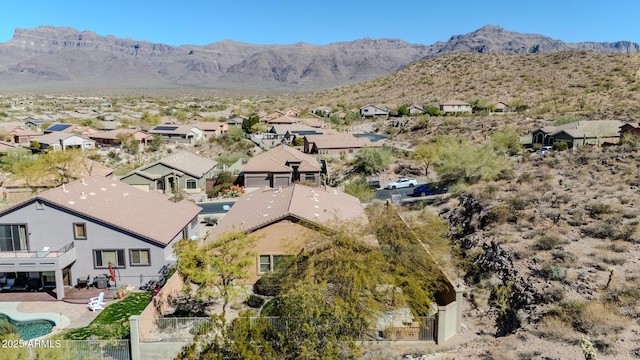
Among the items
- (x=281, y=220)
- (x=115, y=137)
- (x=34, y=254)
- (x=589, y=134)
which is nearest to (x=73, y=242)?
(x=34, y=254)

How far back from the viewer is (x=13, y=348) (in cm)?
1362

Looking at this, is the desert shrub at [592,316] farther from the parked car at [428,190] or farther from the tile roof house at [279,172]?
the tile roof house at [279,172]

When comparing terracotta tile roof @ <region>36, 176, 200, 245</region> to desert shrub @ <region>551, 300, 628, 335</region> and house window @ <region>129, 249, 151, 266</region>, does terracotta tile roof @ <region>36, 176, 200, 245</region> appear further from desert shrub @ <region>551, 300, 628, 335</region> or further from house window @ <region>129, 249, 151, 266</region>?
desert shrub @ <region>551, 300, 628, 335</region>

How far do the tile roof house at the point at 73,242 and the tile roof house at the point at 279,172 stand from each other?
86.0ft

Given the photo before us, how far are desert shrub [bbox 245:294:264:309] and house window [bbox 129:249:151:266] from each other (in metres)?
6.35

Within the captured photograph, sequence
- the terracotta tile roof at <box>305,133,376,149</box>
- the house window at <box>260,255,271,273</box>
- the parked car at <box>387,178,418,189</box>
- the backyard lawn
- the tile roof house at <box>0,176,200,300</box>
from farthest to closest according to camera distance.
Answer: the terracotta tile roof at <box>305,133,376,149</box> → the parked car at <box>387,178,418,189</box> → the house window at <box>260,255,271,273</box> → the tile roof house at <box>0,176,200,300</box> → the backyard lawn

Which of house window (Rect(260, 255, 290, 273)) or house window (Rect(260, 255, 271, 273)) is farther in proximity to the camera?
house window (Rect(260, 255, 271, 273))

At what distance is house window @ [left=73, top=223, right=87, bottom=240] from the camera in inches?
987

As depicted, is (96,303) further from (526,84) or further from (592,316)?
(526,84)

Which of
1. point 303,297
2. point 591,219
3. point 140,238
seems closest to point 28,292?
point 140,238

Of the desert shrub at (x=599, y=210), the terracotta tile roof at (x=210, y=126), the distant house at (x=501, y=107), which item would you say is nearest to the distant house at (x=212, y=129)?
the terracotta tile roof at (x=210, y=126)

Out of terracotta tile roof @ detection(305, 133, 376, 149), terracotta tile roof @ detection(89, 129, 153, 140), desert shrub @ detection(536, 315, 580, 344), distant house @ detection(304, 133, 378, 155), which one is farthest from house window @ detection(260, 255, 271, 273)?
terracotta tile roof @ detection(89, 129, 153, 140)

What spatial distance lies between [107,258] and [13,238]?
505 cm

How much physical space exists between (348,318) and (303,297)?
1.77 meters
